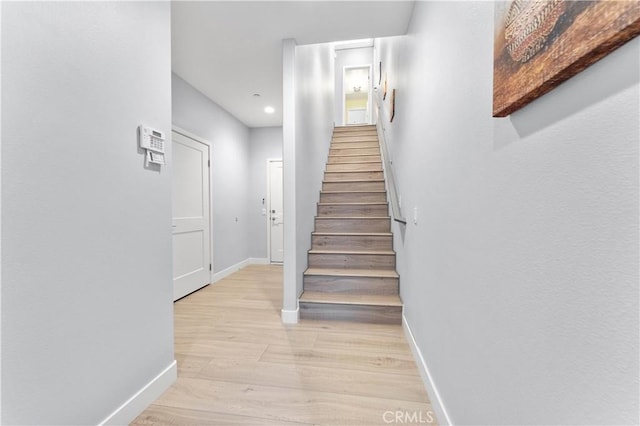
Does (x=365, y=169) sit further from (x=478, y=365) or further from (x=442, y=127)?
(x=478, y=365)

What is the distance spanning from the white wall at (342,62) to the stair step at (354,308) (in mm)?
5445

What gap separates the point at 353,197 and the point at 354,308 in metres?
1.72

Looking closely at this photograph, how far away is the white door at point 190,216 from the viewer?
129 inches

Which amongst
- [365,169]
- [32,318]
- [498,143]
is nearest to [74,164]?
[32,318]

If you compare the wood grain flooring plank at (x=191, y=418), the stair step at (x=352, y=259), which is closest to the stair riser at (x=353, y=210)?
the stair step at (x=352, y=259)

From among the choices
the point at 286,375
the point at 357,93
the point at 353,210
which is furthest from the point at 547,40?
the point at 357,93

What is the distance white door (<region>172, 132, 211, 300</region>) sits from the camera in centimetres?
329

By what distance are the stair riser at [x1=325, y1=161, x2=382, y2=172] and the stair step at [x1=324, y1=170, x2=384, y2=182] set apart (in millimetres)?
116

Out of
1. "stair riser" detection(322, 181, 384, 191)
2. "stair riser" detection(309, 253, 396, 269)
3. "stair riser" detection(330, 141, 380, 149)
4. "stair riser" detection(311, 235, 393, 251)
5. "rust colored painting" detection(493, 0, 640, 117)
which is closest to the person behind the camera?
"rust colored painting" detection(493, 0, 640, 117)

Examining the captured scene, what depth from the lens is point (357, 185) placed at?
13.1 ft

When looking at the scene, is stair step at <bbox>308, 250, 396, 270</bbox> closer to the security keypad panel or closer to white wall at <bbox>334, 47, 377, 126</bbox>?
the security keypad panel

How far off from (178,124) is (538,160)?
349cm

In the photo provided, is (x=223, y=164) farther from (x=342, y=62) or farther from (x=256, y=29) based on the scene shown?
(x=342, y=62)

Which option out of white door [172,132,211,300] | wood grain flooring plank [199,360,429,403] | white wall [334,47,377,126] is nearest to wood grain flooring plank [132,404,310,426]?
wood grain flooring plank [199,360,429,403]
